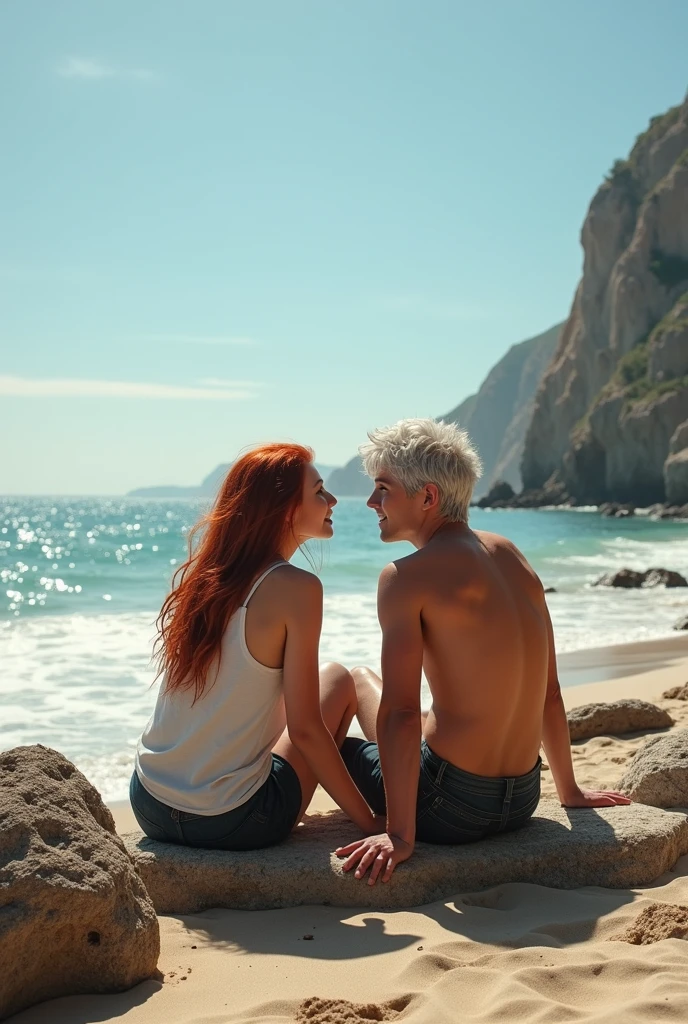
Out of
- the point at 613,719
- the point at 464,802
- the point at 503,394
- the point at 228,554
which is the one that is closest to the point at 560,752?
the point at 464,802

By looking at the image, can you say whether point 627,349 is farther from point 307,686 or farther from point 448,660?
point 307,686

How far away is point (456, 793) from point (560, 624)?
9.34m

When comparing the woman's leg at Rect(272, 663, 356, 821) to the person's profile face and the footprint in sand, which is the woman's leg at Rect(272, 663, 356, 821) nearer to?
the person's profile face

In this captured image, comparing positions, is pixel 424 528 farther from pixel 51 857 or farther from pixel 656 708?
pixel 656 708

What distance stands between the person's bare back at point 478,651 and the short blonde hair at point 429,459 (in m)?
0.14

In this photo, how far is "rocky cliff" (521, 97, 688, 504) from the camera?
50688mm

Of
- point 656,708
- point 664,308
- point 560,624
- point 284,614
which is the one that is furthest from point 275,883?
point 664,308

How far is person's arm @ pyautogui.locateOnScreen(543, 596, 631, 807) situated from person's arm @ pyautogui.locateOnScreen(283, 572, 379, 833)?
87cm

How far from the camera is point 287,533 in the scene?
320 centimetres

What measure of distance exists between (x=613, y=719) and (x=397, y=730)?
312 centimetres

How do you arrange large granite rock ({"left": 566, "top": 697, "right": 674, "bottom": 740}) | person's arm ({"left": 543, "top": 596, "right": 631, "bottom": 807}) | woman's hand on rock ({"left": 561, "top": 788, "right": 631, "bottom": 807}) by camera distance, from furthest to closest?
large granite rock ({"left": 566, "top": 697, "right": 674, "bottom": 740}) → woman's hand on rock ({"left": 561, "top": 788, "right": 631, "bottom": 807}) → person's arm ({"left": 543, "top": 596, "right": 631, "bottom": 807})

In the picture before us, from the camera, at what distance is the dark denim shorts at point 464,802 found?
314 centimetres

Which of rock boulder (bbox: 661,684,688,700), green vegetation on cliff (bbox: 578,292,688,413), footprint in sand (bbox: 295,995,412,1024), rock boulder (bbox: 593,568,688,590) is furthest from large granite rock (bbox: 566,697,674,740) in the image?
green vegetation on cliff (bbox: 578,292,688,413)

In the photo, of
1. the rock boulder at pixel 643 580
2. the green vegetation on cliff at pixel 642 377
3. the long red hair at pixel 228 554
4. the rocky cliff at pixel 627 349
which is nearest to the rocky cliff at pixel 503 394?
the rocky cliff at pixel 627 349
